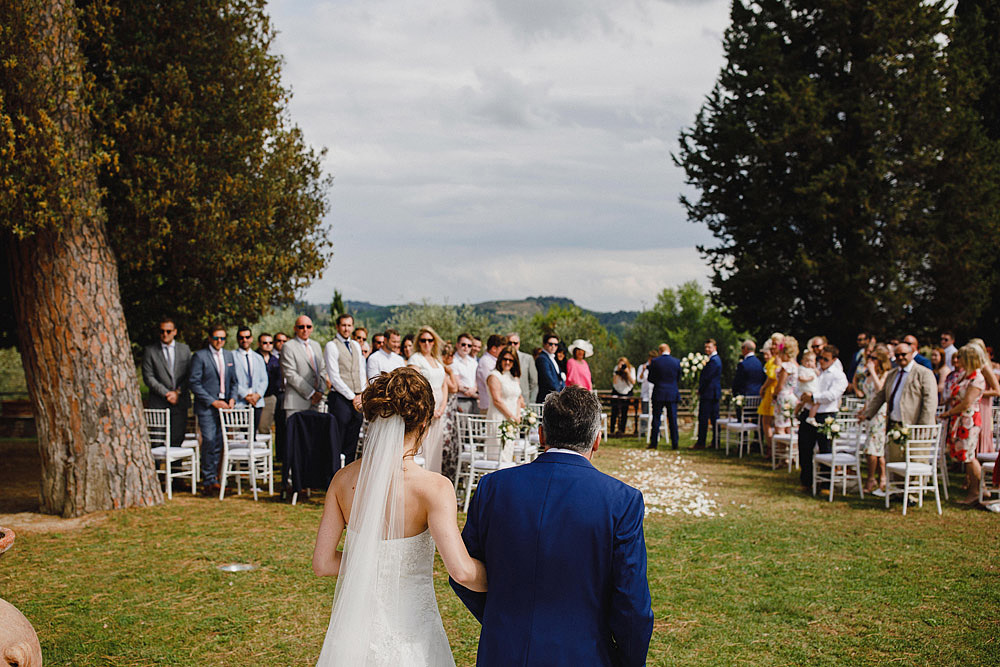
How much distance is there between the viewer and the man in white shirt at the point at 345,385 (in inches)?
405

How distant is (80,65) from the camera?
9.06m

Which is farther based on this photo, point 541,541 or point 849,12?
point 849,12

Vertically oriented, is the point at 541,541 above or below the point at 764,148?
below

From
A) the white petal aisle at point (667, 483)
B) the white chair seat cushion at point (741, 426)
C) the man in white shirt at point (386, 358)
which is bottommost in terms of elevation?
the white petal aisle at point (667, 483)

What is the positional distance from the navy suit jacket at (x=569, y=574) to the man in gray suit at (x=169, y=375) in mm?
9319

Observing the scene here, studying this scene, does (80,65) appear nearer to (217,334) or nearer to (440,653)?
(217,334)

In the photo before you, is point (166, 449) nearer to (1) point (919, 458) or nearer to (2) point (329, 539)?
(2) point (329, 539)

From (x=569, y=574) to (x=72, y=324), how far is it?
27.3ft

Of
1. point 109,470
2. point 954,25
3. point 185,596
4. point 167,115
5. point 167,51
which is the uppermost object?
point 954,25

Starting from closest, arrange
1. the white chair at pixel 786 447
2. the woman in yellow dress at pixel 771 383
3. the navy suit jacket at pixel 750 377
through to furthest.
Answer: the white chair at pixel 786 447, the woman in yellow dress at pixel 771 383, the navy suit jacket at pixel 750 377

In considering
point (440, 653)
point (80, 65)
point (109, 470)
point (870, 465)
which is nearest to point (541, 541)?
point (440, 653)

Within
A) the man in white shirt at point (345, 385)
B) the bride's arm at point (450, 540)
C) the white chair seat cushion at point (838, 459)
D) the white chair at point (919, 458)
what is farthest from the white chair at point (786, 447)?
the bride's arm at point (450, 540)

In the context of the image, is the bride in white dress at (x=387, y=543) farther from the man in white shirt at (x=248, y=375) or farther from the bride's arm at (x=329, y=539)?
the man in white shirt at (x=248, y=375)

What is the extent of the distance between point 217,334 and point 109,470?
249cm
